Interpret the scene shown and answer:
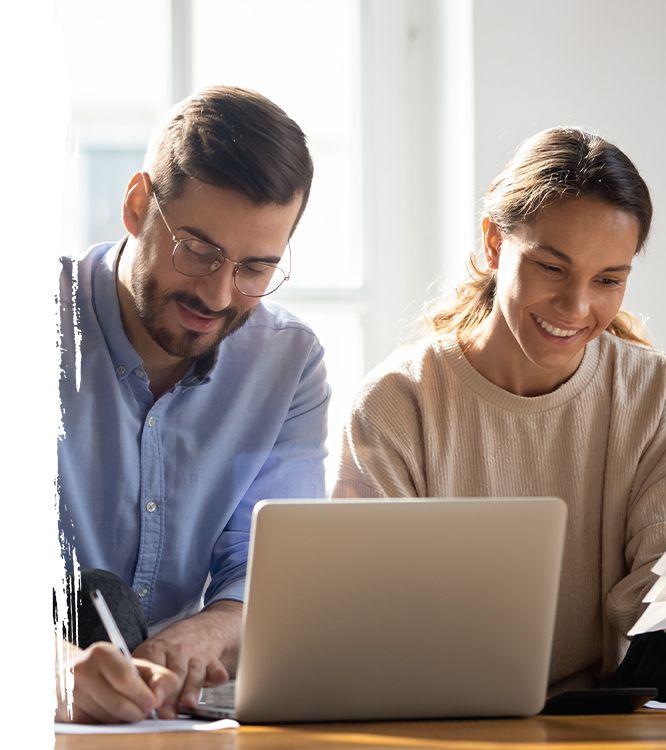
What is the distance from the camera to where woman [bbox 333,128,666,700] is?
65.3 inches

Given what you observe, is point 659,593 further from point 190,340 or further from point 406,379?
point 190,340

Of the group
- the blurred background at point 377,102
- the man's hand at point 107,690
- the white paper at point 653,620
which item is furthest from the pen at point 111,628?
the blurred background at point 377,102

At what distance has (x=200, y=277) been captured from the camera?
5.26 feet

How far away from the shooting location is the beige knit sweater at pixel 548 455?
1.69 meters

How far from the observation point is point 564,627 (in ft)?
5.56

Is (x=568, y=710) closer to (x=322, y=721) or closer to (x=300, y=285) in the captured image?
(x=322, y=721)

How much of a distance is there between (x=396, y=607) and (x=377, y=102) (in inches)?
80.9

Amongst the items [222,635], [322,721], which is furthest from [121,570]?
[322,721]

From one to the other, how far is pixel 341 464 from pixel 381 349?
48.3 inches

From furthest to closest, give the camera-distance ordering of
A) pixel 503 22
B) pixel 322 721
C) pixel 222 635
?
pixel 503 22, pixel 222 635, pixel 322 721

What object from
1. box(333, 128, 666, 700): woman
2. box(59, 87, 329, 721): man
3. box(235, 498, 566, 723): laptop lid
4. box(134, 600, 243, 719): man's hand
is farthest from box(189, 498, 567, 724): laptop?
box(333, 128, 666, 700): woman

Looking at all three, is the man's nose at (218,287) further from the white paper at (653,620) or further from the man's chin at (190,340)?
the white paper at (653,620)

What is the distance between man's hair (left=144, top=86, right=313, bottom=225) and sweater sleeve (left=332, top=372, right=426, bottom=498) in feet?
1.04

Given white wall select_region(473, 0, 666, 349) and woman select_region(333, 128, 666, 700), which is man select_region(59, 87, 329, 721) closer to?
woman select_region(333, 128, 666, 700)
